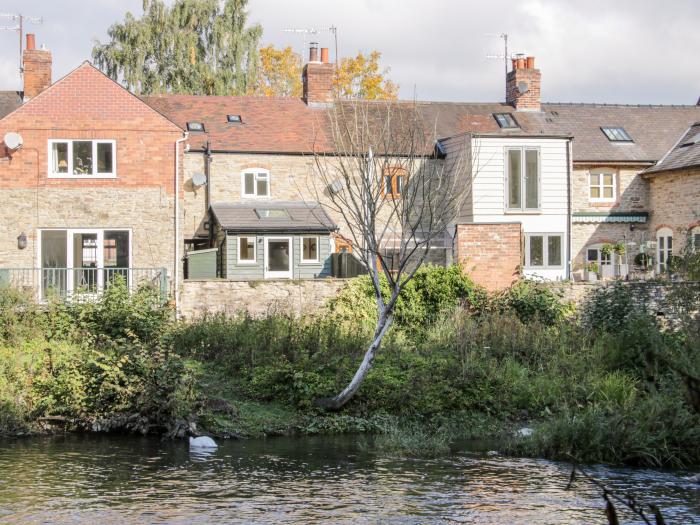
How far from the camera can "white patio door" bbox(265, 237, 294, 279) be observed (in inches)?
1152

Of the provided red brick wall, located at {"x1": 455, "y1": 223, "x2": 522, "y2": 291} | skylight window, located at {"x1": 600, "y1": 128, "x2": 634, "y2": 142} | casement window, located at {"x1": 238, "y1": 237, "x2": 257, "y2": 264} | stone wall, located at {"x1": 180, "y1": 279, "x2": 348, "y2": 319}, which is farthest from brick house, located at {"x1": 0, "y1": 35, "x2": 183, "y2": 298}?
skylight window, located at {"x1": 600, "y1": 128, "x2": 634, "y2": 142}

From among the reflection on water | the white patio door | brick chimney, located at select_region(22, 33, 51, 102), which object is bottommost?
the reflection on water

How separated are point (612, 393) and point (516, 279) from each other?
664 cm

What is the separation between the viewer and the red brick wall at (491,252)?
24078 millimetres

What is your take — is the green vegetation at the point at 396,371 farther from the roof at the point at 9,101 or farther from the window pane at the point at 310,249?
the roof at the point at 9,101

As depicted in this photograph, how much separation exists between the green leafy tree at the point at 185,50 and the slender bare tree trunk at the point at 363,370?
28.2 meters

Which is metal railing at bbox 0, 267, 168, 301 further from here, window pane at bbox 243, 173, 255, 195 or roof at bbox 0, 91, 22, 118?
roof at bbox 0, 91, 22, 118

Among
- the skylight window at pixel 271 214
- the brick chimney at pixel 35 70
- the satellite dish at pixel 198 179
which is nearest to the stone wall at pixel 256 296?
the skylight window at pixel 271 214

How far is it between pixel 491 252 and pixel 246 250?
879cm

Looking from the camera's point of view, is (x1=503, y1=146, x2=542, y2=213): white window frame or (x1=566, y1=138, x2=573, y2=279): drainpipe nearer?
(x1=503, y1=146, x2=542, y2=213): white window frame

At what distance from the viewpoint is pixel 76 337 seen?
19.7 meters

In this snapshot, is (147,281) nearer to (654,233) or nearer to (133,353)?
(133,353)

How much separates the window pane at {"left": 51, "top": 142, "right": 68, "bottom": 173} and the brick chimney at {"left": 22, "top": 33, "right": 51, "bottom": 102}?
6.13m

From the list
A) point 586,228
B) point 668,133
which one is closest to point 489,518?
point 586,228
